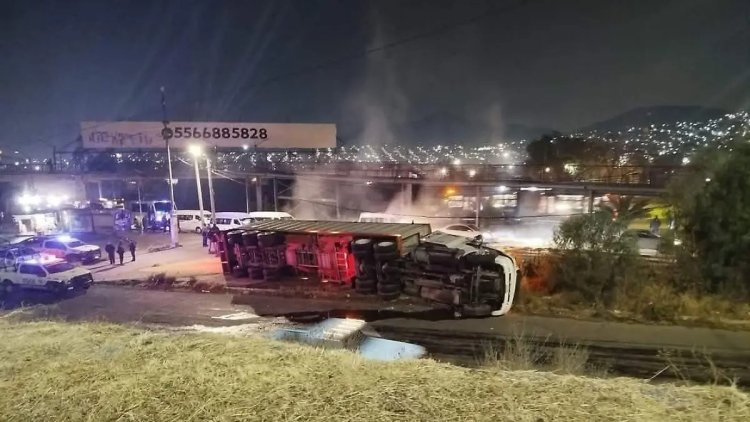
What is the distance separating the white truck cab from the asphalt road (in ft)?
1.61

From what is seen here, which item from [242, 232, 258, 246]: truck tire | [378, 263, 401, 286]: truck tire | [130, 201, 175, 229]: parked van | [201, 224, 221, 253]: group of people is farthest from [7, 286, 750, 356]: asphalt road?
[130, 201, 175, 229]: parked van

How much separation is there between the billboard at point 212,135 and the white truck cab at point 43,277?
69.7 ft

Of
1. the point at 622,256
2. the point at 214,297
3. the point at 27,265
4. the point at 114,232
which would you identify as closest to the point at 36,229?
the point at 114,232

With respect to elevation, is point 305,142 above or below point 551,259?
above

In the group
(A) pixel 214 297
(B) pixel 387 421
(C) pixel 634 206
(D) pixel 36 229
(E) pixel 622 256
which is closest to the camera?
(B) pixel 387 421

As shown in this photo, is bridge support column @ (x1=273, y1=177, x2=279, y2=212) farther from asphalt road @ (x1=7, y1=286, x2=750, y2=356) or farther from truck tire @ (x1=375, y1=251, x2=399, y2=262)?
truck tire @ (x1=375, y1=251, x2=399, y2=262)

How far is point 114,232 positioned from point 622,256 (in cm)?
3402

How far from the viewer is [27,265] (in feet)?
55.4

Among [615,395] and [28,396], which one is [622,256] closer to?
[615,395]

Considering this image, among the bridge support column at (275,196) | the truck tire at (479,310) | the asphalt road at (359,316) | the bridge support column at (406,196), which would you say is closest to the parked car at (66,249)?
the asphalt road at (359,316)

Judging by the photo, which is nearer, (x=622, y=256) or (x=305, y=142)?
(x=622, y=256)

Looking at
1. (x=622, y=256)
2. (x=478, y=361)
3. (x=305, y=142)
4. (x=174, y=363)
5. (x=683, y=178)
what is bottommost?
(x=478, y=361)

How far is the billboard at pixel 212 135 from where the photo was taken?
3697 cm

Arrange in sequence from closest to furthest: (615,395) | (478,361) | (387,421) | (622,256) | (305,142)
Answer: (387,421) → (615,395) → (478,361) → (622,256) → (305,142)
